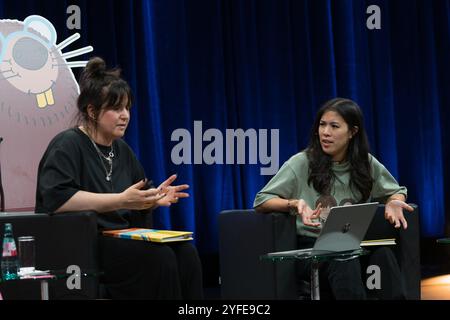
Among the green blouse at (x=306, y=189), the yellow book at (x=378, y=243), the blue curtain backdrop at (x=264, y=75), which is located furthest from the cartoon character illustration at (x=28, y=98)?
the yellow book at (x=378, y=243)

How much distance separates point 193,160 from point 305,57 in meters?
1.06

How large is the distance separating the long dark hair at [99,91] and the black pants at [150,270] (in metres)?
0.56

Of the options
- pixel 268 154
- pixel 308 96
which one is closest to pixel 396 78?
pixel 308 96

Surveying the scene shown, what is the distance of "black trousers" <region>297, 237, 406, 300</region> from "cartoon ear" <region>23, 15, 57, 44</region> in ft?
5.52

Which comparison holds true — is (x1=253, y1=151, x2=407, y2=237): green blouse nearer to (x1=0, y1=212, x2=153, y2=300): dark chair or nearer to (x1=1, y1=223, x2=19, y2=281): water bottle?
(x1=0, y1=212, x2=153, y2=300): dark chair

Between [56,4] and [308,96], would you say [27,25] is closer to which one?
[56,4]

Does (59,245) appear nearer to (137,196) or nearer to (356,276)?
(137,196)

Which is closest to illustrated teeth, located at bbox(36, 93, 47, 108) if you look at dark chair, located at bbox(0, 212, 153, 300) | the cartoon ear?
the cartoon ear

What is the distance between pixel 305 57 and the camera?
5285 millimetres

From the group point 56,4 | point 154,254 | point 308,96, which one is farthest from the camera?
point 308,96

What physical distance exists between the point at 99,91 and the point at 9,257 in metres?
0.78

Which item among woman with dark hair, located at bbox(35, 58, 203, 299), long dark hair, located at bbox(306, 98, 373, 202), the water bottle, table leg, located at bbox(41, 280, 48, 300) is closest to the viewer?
the water bottle

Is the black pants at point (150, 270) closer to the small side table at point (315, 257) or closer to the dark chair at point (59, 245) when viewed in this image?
the dark chair at point (59, 245)

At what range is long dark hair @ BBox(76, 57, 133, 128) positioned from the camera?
126 inches
